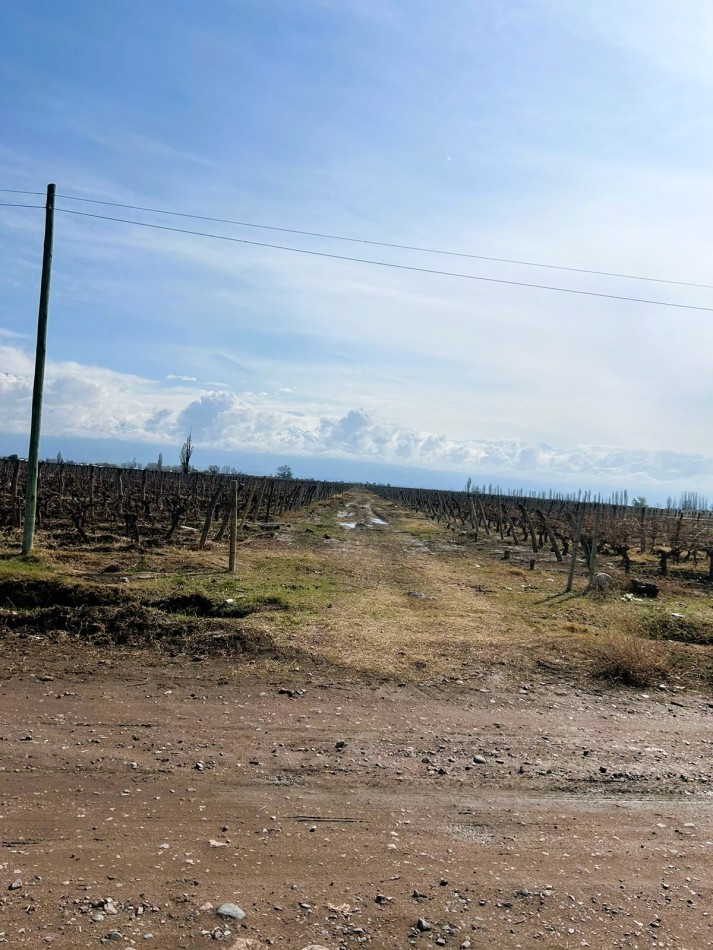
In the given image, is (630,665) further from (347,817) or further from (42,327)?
(42,327)

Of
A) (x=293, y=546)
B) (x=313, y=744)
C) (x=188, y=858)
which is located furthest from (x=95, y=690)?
(x=293, y=546)

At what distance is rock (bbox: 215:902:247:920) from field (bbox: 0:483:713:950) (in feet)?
0.12

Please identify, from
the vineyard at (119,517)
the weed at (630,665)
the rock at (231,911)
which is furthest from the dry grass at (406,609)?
the rock at (231,911)

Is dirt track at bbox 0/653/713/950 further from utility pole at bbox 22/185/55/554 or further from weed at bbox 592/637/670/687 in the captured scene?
utility pole at bbox 22/185/55/554

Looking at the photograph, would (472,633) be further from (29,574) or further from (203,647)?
(29,574)

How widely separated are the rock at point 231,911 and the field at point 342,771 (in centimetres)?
4

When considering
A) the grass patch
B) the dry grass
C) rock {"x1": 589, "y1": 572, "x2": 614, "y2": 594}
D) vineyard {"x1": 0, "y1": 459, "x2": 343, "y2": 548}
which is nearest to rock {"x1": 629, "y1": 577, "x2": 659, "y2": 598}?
the dry grass

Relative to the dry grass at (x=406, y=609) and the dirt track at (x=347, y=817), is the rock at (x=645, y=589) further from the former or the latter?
the dirt track at (x=347, y=817)

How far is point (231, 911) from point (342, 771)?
174 cm

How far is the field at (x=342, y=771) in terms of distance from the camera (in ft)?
11.0

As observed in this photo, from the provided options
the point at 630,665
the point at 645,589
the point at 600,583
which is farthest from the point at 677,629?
the point at 600,583

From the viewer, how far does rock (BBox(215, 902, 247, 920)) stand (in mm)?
3236

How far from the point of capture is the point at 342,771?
194 inches

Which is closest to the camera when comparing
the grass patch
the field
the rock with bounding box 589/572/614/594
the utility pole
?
the field
